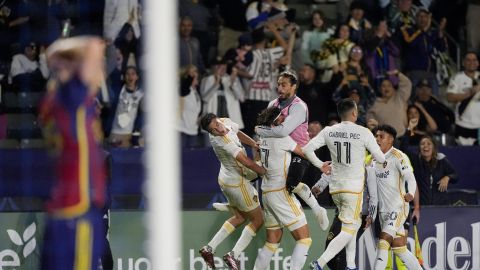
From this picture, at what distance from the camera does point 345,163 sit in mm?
12383

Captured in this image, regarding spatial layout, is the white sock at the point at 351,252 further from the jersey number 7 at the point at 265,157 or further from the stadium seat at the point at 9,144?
the stadium seat at the point at 9,144

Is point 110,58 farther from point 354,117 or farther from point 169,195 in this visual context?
point 169,195

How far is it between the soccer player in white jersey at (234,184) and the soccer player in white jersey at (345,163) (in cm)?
71

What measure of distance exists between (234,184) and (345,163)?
116cm

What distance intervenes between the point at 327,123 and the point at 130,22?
3.18 metres

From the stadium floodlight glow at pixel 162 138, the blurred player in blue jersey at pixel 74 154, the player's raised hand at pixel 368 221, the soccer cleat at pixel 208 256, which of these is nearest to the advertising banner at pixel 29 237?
the soccer cleat at pixel 208 256

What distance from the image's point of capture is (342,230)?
1255 cm

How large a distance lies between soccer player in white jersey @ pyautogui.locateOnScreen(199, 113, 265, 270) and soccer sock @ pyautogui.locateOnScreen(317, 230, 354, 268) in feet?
2.65

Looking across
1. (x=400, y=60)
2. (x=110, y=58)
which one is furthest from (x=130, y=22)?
(x=400, y=60)

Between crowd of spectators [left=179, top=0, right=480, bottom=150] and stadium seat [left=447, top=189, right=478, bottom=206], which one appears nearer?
stadium seat [left=447, top=189, right=478, bottom=206]

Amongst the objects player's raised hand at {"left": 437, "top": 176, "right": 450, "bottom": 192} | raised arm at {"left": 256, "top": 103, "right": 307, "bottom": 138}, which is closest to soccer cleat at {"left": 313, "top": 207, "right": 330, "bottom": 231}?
raised arm at {"left": 256, "top": 103, "right": 307, "bottom": 138}

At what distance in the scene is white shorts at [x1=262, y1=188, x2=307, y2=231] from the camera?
12.4 m

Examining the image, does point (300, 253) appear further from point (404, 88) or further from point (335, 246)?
point (404, 88)

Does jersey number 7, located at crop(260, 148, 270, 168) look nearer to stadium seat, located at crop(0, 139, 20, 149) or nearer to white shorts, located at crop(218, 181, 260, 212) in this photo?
white shorts, located at crop(218, 181, 260, 212)
